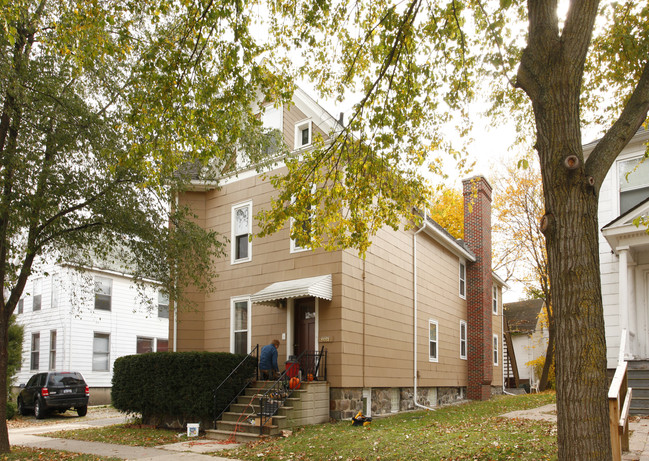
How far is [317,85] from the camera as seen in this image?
1074cm

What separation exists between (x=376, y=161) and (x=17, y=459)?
26.9 feet

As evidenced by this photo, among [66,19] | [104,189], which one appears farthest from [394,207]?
[66,19]

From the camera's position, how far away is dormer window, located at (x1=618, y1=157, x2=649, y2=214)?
44.7 ft

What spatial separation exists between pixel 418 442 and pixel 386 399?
6276 mm

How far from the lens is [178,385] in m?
12.9

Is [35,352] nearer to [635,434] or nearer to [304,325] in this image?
[304,325]

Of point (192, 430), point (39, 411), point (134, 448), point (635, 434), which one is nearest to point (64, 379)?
point (39, 411)

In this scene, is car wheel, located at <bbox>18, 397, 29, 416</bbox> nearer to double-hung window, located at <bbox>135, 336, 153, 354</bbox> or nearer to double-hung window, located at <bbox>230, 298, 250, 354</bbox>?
double-hung window, located at <bbox>135, 336, 153, 354</bbox>

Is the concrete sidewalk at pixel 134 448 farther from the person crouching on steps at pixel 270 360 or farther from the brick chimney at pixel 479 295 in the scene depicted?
the brick chimney at pixel 479 295

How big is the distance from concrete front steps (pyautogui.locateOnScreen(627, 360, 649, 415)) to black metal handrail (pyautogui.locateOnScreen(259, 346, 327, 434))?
6.62m

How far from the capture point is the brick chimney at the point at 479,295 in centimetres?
2134

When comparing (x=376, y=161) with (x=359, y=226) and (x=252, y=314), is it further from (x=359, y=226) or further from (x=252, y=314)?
(x=252, y=314)

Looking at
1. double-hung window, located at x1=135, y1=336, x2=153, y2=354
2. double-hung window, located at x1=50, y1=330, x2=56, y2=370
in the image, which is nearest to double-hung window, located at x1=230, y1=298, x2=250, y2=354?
double-hung window, located at x1=135, y1=336, x2=153, y2=354

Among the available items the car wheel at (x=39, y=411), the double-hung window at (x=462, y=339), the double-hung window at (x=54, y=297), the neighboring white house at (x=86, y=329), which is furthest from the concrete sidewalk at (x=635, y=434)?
the double-hung window at (x=54, y=297)
